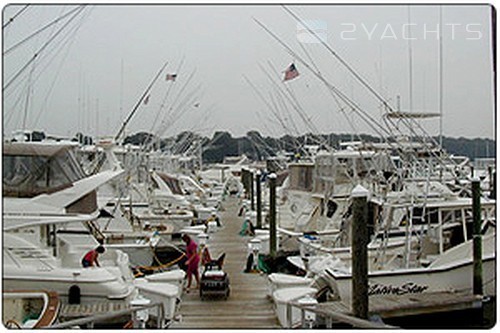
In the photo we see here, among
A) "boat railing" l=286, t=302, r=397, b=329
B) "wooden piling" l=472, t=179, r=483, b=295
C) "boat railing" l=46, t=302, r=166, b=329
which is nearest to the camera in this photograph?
"boat railing" l=46, t=302, r=166, b=329

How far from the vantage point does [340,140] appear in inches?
480

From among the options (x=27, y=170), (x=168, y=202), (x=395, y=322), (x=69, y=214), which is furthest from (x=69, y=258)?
(x=168, y=202)

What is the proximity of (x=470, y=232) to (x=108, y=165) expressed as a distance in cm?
619

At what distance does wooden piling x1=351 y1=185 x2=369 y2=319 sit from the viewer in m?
4.82

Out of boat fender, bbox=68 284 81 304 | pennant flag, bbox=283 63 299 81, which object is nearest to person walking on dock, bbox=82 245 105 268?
boat fender, bbox=68 284 81 304

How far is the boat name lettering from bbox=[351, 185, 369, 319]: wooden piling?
1.40 metres

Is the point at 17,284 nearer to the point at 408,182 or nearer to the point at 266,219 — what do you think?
the point at 408,182

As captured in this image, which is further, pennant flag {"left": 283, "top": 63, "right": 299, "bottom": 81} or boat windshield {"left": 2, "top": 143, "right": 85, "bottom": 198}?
pennant flag {"left": 283, "top": 63, "right": 299, "bottom": 81}

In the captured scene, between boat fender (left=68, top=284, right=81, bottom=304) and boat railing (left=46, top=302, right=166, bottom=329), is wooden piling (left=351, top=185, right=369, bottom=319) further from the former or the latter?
boat fender (left=68, top=284, right=81, bottom=304)

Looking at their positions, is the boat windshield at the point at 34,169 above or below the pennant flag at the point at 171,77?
below

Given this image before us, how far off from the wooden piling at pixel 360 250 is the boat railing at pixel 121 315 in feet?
5.52

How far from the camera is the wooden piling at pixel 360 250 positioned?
15.8ft

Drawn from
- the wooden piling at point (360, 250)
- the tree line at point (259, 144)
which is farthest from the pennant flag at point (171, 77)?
the wooden piling at point (360, 250)

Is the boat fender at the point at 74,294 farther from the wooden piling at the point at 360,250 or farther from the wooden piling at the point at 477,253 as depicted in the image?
the wooden piling at the point at 477,253
